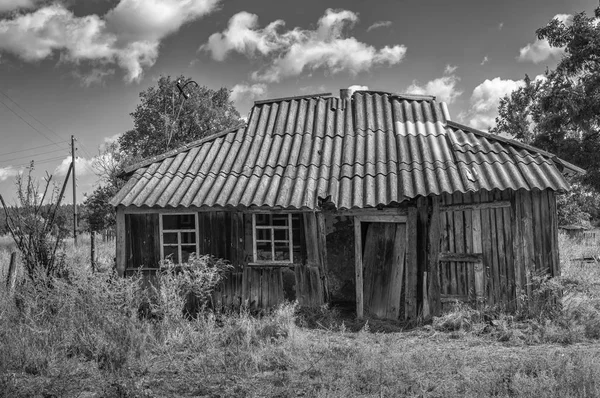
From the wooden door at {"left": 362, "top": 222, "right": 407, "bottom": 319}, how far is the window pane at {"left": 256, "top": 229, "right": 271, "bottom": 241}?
2.03m

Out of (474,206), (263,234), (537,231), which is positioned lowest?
(537,231)

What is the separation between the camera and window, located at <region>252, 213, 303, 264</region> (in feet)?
29.2

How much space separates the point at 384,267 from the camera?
8.82 metres

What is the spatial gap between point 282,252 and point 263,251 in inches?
16.2

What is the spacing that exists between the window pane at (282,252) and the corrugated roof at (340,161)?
3.96 feet

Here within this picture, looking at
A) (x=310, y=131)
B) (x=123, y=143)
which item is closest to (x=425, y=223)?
(x=310, y=131)

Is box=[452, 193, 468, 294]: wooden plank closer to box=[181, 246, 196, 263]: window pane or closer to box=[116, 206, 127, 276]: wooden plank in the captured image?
box=[181, 246, 196, 263]: window pane

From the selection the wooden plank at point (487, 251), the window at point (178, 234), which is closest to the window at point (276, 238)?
the window at point (178, 234)

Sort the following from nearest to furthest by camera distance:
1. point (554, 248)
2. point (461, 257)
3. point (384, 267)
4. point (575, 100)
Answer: point (554, 248) → point (461, 257) → point (384, 267) → point (575, 100)

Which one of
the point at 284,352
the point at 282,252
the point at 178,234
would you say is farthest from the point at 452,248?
the point at 178,234

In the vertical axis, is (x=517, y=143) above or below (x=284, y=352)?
above

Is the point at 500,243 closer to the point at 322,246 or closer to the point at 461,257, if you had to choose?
the point at 461,257

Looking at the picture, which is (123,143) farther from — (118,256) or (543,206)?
(543,206)

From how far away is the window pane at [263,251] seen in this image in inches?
357
